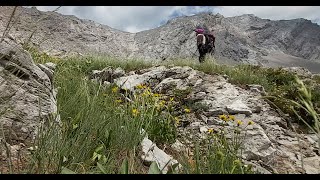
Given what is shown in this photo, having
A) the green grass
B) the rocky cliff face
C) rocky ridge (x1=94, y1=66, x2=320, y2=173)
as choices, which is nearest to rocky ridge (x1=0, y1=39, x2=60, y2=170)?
the green grass

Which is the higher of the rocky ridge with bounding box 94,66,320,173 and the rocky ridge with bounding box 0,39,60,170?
the rocky ridge with bounding box 0,39,60,170

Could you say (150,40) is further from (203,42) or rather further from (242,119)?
(242,119)

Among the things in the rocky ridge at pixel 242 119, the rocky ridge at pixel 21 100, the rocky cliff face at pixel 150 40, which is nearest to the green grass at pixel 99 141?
the rocky ridge at pixel 21 100

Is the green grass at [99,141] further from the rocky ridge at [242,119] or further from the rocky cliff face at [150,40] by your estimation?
the rocky cliff face at [150,40]

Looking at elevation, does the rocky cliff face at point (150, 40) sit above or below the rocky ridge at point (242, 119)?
above

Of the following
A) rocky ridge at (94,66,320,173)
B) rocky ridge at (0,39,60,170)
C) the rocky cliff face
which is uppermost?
the rocky cliff face

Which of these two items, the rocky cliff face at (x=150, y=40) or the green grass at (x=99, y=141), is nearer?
the green grass at (x=99, y=141)

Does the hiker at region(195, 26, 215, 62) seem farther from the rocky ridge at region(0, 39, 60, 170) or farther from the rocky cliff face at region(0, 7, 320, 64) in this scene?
the rocky cliff face at region(0, 7, 320, 64)

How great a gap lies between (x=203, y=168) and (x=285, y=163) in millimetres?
3341

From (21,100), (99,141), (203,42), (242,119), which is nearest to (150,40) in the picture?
(203,42)

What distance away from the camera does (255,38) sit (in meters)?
75.0

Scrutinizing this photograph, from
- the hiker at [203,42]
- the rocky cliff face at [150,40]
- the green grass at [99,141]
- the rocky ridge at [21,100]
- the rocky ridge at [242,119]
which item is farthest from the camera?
the rocky cliff face at [150,40]
